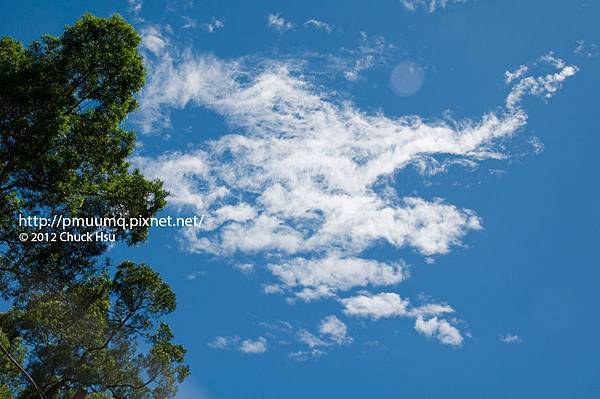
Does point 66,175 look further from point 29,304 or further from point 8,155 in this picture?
point 29,304

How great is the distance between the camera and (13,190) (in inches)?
563

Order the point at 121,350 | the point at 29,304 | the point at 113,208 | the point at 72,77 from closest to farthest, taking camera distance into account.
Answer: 1. the point at 72,77
2. the point at 113,208
3. the point at 29,304
4. the point at 121,350

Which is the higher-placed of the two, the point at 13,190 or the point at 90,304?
the point at 13,190

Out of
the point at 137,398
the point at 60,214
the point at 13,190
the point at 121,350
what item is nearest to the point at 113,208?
the point at 60,214

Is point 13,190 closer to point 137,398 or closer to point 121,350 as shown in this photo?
point 121,350

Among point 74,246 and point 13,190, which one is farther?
point 74,246

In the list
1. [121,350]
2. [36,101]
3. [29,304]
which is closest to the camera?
[36,101]

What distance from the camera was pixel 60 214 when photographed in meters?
15.1

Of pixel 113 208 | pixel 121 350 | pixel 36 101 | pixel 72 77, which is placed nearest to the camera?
pixel 36 101

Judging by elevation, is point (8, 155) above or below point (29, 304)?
above

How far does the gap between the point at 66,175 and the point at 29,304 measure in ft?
19.1

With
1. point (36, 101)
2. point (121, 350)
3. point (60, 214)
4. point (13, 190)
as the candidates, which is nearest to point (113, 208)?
point (60, 214)

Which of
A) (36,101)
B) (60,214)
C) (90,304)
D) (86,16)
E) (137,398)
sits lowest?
(137,398)

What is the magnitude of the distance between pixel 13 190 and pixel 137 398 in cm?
1476
